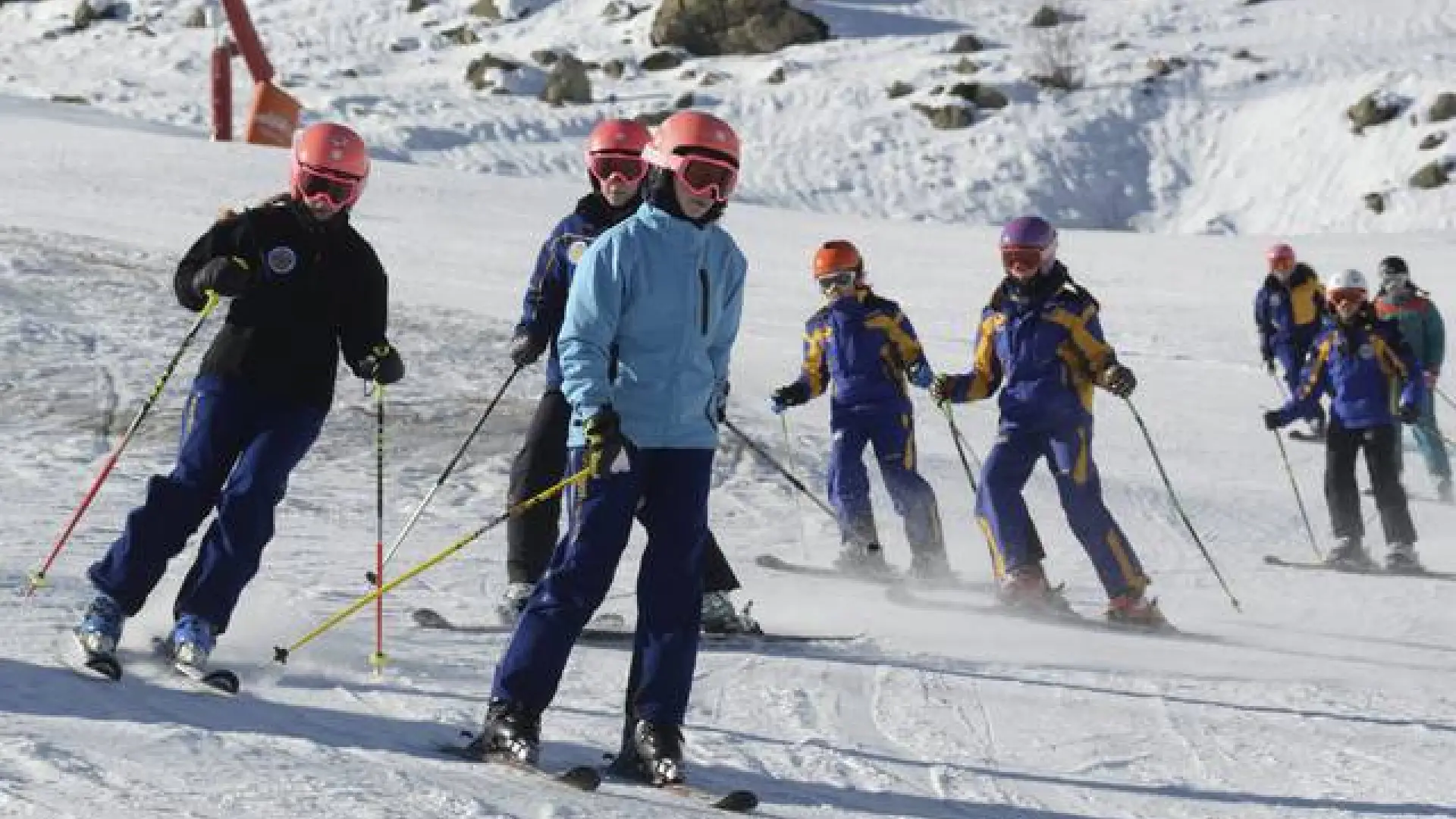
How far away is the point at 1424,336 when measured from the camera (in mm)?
14539

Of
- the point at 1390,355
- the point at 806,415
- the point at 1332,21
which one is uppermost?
the point at 1332,21

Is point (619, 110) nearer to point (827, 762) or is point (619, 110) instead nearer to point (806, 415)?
point (806, 415)

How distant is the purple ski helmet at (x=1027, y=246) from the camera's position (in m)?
8.73

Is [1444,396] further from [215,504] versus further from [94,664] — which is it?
[94,664]

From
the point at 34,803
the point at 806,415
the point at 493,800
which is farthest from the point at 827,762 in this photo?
the point at 806,415

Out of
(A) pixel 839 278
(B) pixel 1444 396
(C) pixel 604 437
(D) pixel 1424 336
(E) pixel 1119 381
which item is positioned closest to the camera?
(C) pixel 604 437

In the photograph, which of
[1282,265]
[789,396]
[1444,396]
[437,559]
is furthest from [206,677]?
[1282,265]

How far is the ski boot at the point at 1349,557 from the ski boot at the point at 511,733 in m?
7.32

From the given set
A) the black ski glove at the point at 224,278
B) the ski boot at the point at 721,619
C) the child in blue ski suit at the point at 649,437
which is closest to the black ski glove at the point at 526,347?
the ski boot at the point at 721,619

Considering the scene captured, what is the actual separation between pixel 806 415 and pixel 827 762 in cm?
882

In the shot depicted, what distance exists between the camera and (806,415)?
1448 cm

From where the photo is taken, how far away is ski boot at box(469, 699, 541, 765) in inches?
200

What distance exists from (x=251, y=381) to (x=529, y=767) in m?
1.56

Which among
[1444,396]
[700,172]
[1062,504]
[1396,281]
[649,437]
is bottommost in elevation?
[1444,396]
